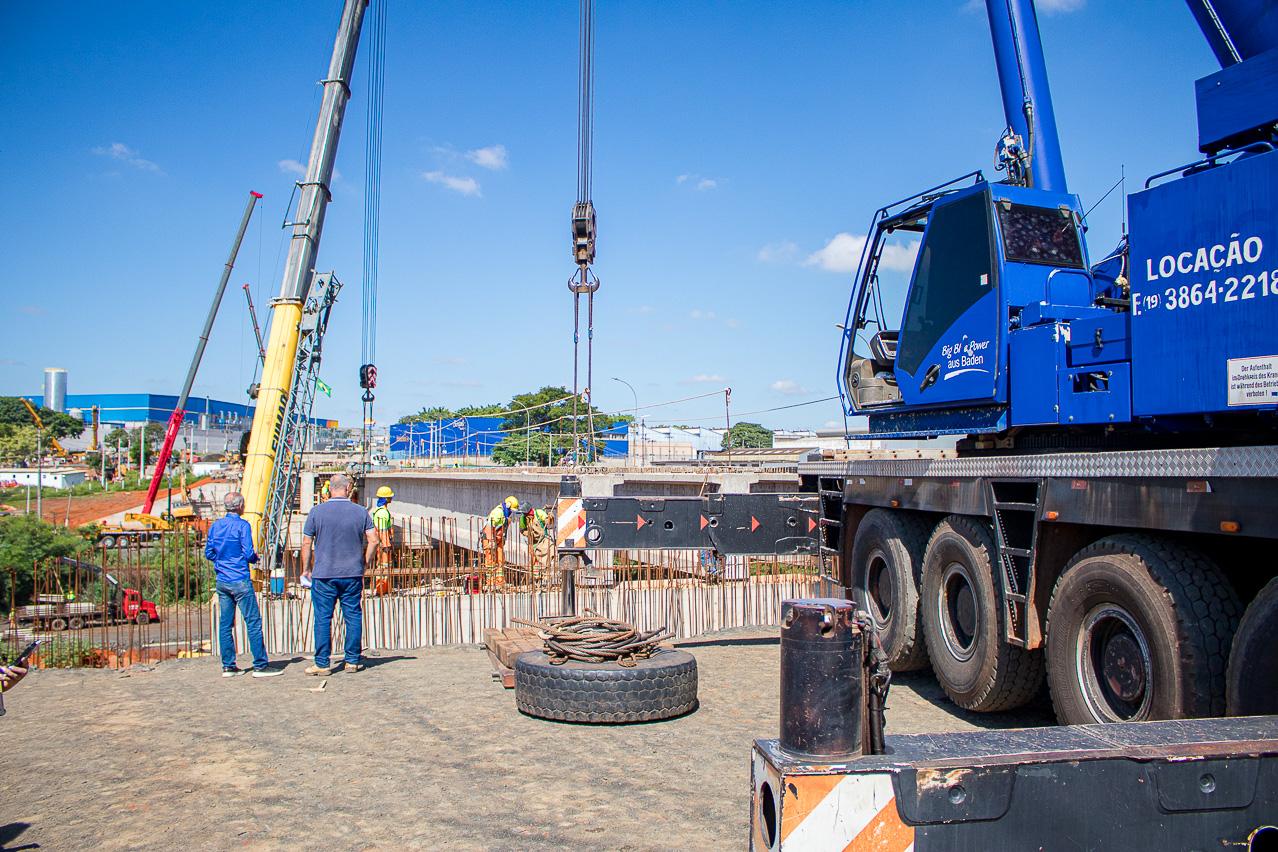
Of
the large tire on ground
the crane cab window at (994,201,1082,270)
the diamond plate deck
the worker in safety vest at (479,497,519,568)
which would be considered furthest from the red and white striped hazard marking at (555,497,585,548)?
the worker in safety vest at (479,497,519,568)

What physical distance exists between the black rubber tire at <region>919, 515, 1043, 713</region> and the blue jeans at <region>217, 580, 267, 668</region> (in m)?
5.95

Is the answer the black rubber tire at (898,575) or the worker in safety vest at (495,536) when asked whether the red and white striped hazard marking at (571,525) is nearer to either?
the black rubber tire at (898,575)

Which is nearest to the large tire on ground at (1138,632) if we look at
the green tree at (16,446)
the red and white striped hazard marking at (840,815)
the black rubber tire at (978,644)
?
the black rubber tire at (978,644)

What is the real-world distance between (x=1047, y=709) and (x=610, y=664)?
3359 mm

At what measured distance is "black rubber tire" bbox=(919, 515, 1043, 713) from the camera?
648 centimetres

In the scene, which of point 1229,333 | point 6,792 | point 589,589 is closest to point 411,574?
point 589,589

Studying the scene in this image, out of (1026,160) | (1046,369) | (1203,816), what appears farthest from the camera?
(1026,160)

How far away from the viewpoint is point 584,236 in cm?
1515

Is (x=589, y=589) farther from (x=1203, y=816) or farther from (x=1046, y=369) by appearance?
(x=1203, y=816)

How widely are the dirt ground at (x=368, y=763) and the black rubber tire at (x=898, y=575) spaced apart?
36 centimetres

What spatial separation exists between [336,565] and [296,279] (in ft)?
44.0

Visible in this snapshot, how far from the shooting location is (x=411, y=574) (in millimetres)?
11203

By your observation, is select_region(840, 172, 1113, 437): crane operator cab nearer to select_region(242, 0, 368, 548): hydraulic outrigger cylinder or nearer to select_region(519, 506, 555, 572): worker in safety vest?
select_region(519, 506, 555, 572): worker in safety vest

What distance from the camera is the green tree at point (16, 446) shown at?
72.4 m
